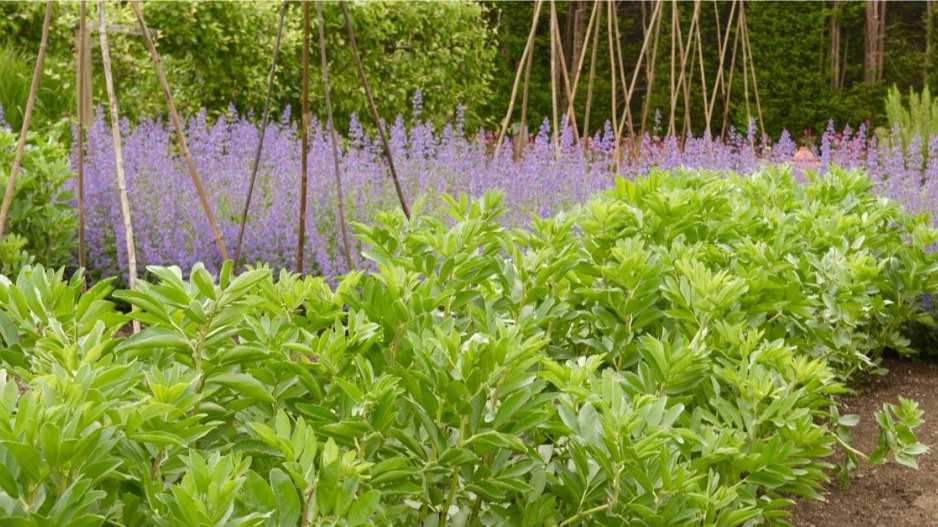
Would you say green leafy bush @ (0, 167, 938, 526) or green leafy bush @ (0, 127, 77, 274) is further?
Answer: green leafy bush @ (0, 127, 77, 274)

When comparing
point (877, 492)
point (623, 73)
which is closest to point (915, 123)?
point (623, 73)

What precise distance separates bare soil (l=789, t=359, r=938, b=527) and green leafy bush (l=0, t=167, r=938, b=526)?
93cm

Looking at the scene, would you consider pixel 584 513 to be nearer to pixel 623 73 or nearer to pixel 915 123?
pixel 623 73

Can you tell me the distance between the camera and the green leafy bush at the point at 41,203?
14.5 feet

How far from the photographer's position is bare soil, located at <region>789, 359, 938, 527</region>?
10.3 ft

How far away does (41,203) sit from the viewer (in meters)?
4.57

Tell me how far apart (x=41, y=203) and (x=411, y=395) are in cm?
364

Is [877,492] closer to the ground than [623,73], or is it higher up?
closer to the ground

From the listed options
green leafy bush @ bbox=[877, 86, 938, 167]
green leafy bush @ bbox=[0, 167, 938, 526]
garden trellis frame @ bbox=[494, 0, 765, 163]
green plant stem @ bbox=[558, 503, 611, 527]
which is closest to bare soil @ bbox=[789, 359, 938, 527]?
green leafy bush @ bbox=[0, 167, 938, 526]

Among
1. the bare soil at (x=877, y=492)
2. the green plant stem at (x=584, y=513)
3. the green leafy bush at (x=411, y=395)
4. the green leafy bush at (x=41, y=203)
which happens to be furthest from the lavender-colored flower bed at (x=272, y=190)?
the green plant stem at (x=584, y=513)

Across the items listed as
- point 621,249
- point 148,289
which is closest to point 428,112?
point 621,249

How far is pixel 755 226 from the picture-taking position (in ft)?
9.92

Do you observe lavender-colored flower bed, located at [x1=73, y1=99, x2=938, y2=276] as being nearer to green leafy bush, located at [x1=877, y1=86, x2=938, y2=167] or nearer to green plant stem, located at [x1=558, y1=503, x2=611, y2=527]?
green leafy bush, located at [x1=877, y1=86, x2=938, y2=167]

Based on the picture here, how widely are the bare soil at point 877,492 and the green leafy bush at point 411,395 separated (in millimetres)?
934
